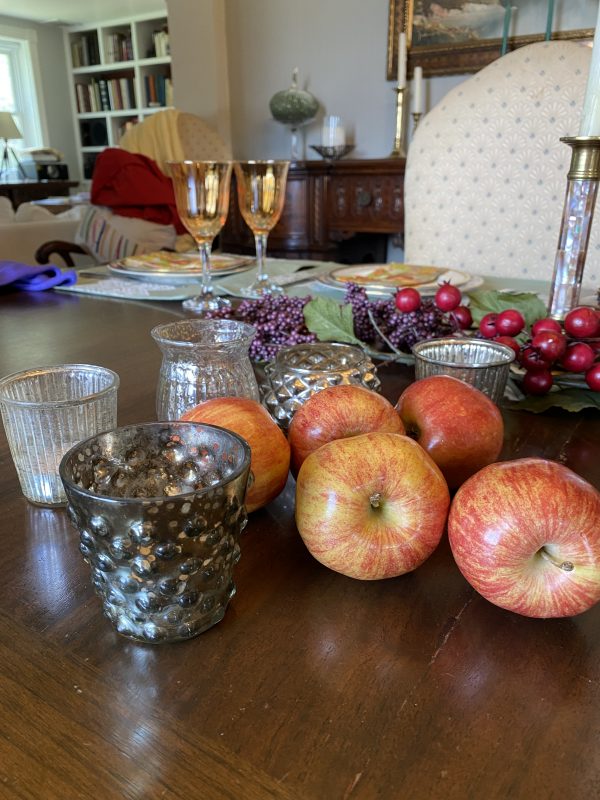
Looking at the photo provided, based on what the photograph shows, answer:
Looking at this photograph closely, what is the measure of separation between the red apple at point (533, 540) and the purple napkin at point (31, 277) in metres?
1.09

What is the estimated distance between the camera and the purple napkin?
117 cm

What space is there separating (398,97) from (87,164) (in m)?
5.09

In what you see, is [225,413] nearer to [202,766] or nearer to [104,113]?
[202,766]

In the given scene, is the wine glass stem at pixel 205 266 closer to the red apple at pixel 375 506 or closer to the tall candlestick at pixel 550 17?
the red apple at pixel 375 506

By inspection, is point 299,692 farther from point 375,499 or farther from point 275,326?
point 275,326

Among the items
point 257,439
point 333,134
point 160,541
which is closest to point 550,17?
point 333,134

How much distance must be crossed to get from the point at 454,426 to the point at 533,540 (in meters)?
0.12

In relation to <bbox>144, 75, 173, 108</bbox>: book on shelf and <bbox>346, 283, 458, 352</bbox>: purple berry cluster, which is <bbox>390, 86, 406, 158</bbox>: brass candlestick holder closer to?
<bbox>346, 283, 458, 352</bbox>: purple berry cluster

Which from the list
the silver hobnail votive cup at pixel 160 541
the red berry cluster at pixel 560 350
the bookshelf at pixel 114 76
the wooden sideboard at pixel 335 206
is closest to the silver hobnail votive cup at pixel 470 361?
the red berry cluster at pixel 560 350

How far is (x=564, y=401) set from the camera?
1.93 ft

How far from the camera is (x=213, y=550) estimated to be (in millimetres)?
291

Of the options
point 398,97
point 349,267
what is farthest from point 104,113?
point 349,267

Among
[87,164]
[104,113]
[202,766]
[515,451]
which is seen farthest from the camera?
[87,164]

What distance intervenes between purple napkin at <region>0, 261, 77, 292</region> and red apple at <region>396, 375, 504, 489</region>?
38.6 inches
